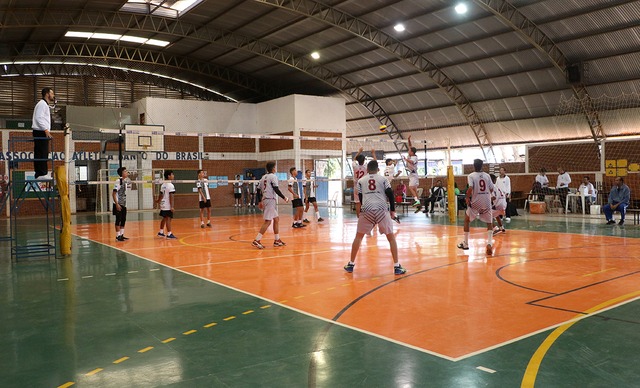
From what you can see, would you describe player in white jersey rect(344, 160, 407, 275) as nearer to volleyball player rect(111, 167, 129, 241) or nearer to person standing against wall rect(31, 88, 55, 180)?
person standing against wall rect(31, 88, 55, 180)

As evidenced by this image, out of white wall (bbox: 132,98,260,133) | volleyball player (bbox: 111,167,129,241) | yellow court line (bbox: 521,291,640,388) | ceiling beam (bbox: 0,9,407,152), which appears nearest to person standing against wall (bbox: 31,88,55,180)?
volleyball player (bbox: 111,167,129,241)

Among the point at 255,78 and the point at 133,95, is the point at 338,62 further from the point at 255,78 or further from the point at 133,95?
the point at 133,95

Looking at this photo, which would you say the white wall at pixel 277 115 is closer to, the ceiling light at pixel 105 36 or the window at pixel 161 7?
the window at pixel 161 7

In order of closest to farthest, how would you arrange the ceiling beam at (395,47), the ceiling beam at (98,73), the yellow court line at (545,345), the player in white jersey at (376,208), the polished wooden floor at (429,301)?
the yellow court line at (545,345) → the polished wooden floor at (429,301) → the player in white jersey at (376,208) → the ceiling beam at (395,47) → the ceiling beam at (98,73)

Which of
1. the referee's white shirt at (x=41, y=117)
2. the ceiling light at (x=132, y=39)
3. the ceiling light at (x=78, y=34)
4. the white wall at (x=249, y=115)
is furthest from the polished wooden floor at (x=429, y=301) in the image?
the ceiling light at (x=132, y=39)

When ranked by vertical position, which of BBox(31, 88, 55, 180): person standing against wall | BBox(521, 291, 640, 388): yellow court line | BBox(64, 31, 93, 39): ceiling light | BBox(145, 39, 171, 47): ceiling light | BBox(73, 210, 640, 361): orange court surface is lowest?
BBox(521, 291, 640, 388): yellow court line

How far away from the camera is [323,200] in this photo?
3416 centimetres

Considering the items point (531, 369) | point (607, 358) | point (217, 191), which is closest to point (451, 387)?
point (531, 369)

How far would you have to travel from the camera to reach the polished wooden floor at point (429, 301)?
405cm

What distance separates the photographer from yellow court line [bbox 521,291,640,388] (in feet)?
12.6

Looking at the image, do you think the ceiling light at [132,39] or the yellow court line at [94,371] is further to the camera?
the ceiling light at [132,39]

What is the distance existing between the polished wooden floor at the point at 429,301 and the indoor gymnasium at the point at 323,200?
4 cm

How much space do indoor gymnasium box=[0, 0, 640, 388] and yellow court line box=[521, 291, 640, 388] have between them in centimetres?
3

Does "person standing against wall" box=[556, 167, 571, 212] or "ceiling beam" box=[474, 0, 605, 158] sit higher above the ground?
"ceiling beam" box=[474, 0, 605, 158]
